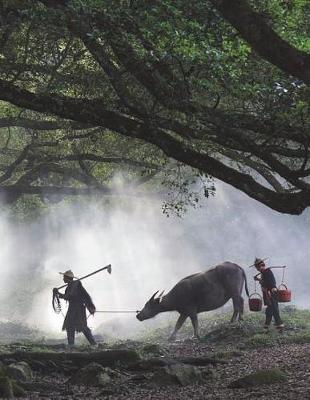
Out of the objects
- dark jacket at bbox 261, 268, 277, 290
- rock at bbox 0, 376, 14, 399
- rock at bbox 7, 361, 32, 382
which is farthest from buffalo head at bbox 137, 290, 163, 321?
rock at bbox 0, 376, 14, 399

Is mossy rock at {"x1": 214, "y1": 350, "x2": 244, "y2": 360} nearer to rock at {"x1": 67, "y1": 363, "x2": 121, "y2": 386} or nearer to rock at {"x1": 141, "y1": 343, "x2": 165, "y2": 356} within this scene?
rock at {"x1": 141, "y1": 343, "x2": 165, "y2": 356}

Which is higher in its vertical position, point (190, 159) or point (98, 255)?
point (98, 255)

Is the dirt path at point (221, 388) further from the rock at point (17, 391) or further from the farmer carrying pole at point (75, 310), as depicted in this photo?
the farmer carrying pole at point (75, 310)

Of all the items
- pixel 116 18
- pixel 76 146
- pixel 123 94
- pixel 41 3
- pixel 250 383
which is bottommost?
pixel 250 383

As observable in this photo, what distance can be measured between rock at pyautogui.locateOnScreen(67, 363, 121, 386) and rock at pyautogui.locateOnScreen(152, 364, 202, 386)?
906 millimetres

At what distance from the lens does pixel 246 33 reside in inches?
290

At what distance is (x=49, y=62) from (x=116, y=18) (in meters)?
5.49

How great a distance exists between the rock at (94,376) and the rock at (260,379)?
2381 millimetres

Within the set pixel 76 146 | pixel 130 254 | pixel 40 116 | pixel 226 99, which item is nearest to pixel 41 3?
pixel 226 99

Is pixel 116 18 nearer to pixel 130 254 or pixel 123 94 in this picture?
pixel 123 94

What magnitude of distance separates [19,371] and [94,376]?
4.29ft

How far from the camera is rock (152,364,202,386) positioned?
11438 millimetres

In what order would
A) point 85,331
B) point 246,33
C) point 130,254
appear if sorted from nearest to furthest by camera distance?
point 246,33
point 85,331
point 130,254

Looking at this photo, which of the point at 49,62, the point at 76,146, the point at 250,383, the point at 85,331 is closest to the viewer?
the point at 250,383
